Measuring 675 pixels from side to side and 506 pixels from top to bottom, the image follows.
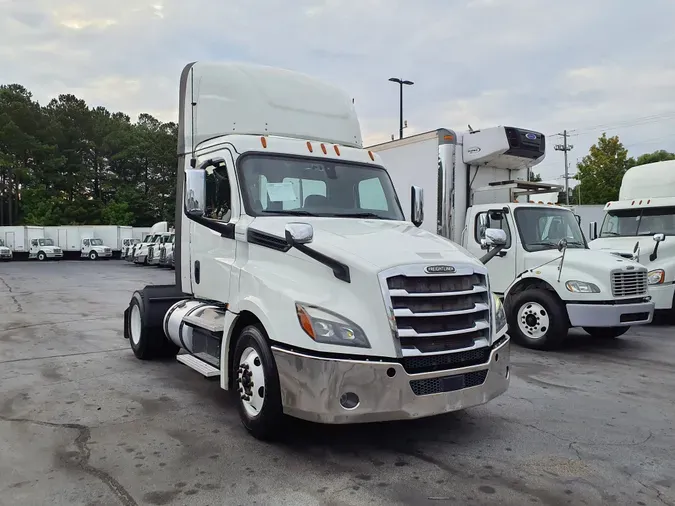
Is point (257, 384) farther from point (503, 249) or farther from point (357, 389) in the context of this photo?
point (503, 249)

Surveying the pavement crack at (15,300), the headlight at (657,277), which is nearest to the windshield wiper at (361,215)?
the headlight at (657,277)

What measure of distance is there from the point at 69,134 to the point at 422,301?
68851mm

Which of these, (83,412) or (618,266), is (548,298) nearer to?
(618,266)

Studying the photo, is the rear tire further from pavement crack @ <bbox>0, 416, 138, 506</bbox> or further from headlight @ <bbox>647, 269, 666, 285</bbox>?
headlight @ <bbox>647, 269, 666, 285</bbox>

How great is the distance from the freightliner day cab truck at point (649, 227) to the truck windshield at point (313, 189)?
6.96 m

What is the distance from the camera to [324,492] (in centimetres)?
390

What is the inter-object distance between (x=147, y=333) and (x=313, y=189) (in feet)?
11.6

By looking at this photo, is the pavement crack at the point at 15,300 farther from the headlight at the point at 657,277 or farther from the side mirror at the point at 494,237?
the headlight at the point at 657,277

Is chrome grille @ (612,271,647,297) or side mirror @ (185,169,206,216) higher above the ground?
side mirror @ (185,169,206,216)

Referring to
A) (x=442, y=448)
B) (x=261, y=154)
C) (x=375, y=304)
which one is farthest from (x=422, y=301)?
(x=261, y=154)

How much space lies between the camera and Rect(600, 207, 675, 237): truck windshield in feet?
39.7

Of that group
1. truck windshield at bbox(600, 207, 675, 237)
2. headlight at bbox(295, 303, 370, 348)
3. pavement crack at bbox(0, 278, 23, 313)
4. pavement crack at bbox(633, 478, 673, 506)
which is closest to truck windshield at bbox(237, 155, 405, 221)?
headlight at bbox(295, 303, 370, 348)

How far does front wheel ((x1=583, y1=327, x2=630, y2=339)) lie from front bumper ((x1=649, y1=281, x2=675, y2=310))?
6.66ft

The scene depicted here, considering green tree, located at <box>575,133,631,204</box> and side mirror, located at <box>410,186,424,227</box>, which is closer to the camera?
side mirror, located at <box>410,186,424,227</box>
